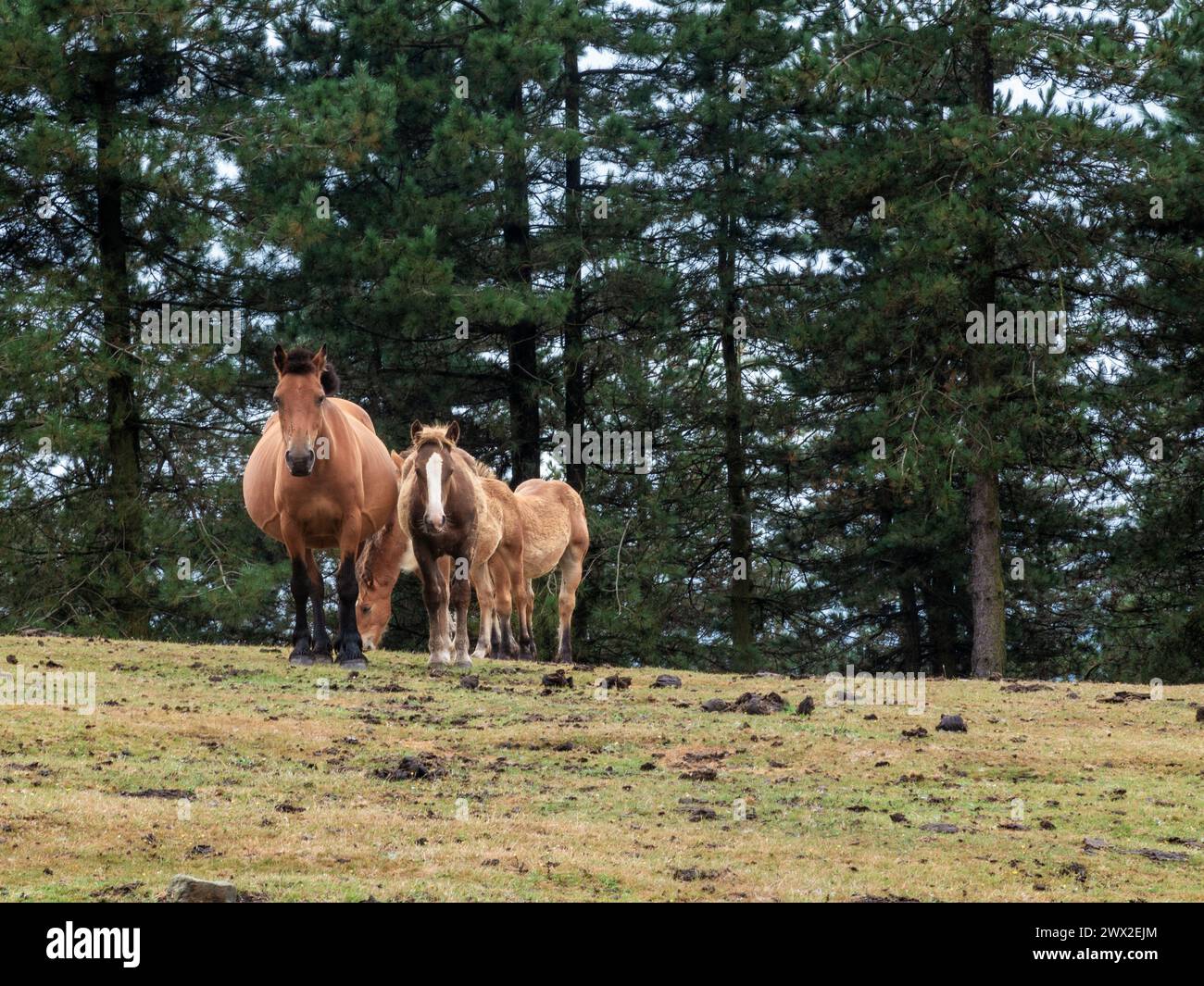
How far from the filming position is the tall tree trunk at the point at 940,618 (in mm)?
34625

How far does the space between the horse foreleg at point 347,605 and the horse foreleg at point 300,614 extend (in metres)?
0.47

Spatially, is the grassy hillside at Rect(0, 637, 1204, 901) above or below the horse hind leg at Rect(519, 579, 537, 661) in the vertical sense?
below

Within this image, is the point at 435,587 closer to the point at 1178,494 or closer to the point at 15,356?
the point at 15,356

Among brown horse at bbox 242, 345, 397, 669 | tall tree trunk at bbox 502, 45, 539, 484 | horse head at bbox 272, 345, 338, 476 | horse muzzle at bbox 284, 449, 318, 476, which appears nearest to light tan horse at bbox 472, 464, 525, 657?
brown horse at bbox 242, 345, 397, 669

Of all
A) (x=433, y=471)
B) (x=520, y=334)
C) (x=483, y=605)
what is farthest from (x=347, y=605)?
(x=520, y=334)

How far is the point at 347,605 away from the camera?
679 inches

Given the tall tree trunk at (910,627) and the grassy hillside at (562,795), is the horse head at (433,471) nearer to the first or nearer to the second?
the grassy hillside at (562,795)

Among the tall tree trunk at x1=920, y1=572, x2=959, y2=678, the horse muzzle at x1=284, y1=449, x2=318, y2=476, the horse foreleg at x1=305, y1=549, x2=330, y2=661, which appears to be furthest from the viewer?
the tall tree trunk at x1=920, y1=572, x2=959, y2=678

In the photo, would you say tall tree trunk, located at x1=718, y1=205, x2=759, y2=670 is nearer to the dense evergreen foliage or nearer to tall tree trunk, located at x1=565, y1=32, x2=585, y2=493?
the dense evergreen foliage

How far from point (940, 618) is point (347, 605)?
20.7 meters

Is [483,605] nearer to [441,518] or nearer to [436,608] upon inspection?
[436,608]

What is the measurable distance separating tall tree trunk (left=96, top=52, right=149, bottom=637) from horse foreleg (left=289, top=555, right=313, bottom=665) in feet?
33.1

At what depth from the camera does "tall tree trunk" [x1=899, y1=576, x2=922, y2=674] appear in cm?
3538

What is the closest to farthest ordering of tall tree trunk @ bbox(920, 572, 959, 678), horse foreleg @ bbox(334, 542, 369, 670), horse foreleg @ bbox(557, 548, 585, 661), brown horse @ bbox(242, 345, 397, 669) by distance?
brown horse @ bbox(242, 345, 397, 669)
horse foreleg @ bbox(334, 542, 369, 670)
horse foreleg @ bbox(557, 548, 585, 661)
tall tree trunk @ bbox(920, 572, 959, 678)
